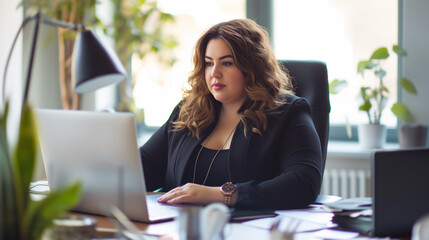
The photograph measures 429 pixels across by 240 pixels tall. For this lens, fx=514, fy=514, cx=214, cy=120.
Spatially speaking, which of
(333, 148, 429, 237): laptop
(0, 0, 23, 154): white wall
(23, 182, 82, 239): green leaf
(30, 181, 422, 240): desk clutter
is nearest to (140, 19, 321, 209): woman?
(30, 181, 422, 240): desk clutter

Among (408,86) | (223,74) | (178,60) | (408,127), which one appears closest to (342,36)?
(408,86)

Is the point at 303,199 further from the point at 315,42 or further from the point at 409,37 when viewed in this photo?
the point at 315,42

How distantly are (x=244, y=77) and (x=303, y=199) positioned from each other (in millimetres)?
536

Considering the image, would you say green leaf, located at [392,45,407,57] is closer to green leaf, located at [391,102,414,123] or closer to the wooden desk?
green leaf, located at [391,102,414,123]

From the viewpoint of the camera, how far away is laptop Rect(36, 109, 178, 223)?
3.73 feet

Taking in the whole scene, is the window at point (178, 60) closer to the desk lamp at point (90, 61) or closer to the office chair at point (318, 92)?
the office chair at point (318, 92)

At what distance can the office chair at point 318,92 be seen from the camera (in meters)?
1.84

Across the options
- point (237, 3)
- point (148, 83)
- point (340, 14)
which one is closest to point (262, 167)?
point (340, 14)

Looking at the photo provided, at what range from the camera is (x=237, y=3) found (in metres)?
3.27

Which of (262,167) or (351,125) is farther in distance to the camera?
(351,125)

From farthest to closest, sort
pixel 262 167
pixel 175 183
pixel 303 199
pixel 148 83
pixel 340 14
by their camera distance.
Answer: pixel 148 83, pixel 340 14, pixel 175 183, pixel 262 167, pixel 303 199

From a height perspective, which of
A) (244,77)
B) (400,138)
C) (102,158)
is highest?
(244,77)

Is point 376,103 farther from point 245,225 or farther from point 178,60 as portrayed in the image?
point 245,225

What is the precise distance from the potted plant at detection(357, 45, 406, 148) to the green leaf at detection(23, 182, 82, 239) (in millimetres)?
2156
